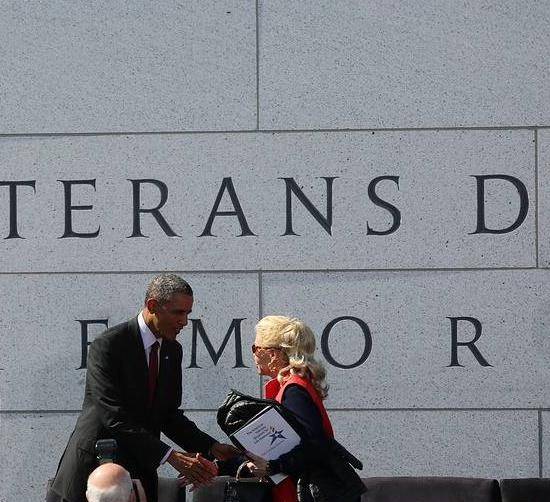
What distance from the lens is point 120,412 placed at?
543cm

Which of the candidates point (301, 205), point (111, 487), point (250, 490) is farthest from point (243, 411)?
point (301, 205)

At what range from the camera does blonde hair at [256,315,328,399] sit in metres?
5.48

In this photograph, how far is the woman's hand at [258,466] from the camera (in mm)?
5422

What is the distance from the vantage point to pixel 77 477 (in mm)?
5410

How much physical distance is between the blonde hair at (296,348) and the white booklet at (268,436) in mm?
208

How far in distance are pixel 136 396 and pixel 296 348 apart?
718 millimetres

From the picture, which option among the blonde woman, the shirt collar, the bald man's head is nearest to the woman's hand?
the blonde woman

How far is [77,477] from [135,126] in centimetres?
226

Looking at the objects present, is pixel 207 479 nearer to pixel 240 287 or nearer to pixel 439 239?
pixel 240 287

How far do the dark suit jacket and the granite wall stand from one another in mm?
1284

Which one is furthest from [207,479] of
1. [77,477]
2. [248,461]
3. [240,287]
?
[240,287]

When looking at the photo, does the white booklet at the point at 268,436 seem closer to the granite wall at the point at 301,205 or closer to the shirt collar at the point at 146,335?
the shirt collar at the point at 146,335

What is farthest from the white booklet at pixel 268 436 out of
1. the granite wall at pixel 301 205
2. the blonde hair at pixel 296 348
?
the granite wall at pixel 301 205

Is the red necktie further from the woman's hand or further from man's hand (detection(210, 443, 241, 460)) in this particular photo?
the woman's hand
